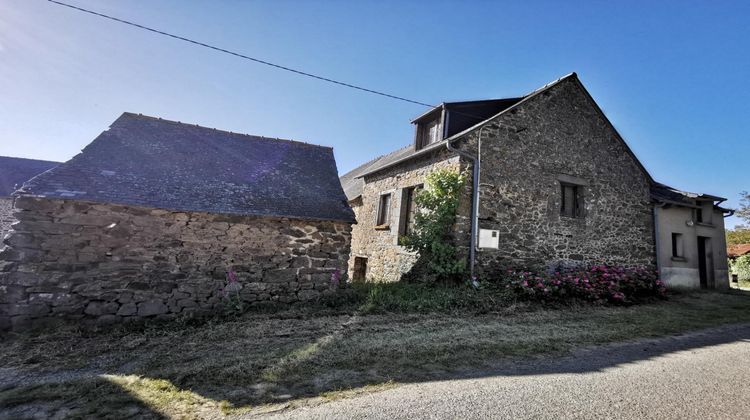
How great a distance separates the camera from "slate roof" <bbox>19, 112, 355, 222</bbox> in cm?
579

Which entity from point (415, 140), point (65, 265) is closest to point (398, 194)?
point (415, 140)

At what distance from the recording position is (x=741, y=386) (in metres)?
3.50

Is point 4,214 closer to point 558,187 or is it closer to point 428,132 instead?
point 428,132

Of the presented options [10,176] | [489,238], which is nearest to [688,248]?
[489,238]

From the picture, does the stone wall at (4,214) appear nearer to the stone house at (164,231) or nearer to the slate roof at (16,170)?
the slate roof at (16,170)

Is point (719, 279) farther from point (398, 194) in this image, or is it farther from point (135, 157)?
point (135, 157)

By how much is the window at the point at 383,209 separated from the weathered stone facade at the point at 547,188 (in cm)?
37

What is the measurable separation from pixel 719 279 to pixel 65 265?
19.1 m

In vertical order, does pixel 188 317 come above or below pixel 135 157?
below

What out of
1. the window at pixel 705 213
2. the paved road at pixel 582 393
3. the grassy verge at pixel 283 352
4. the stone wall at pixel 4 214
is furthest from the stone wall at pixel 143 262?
the stone wall at pixel 4 214

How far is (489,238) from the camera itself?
28.3 ft

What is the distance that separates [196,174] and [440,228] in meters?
5.58

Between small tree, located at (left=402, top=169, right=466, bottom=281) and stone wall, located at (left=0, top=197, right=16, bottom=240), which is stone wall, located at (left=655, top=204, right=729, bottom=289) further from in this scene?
stone wall, located at (left=0, top=197, right=16, bottom=240)

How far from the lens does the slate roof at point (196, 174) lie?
19.0 feet
